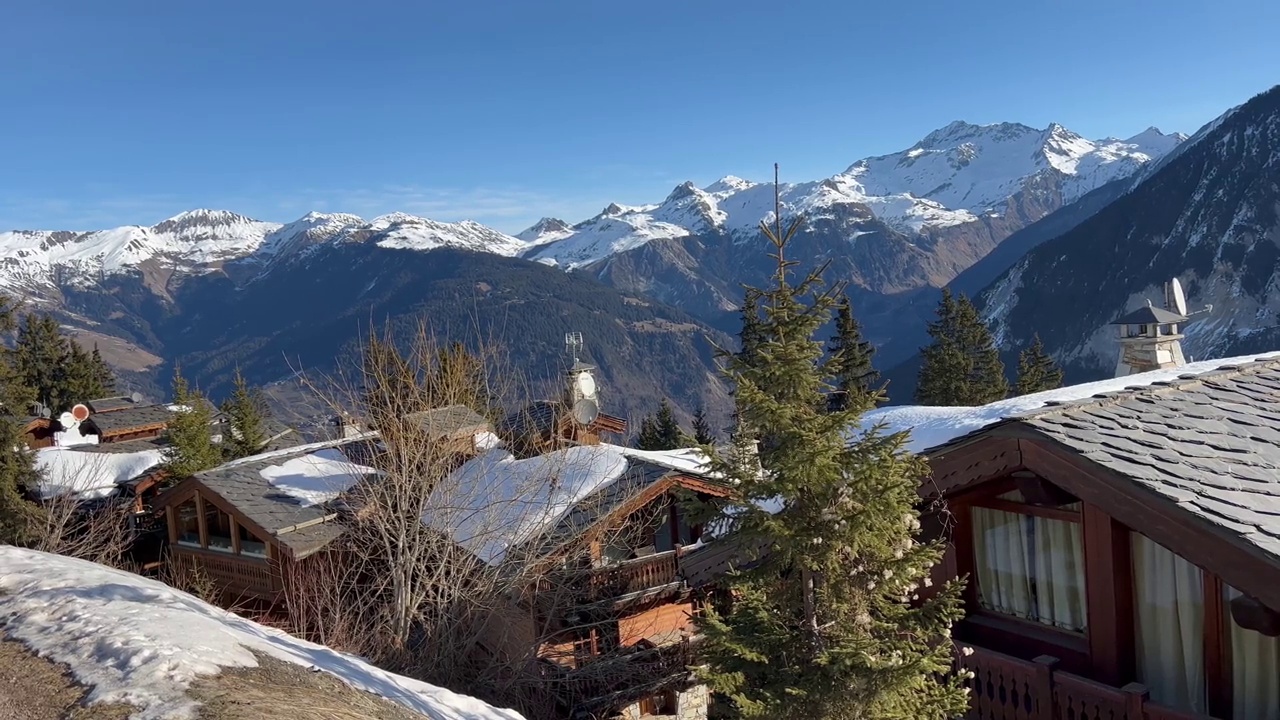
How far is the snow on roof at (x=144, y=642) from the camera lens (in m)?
5.57

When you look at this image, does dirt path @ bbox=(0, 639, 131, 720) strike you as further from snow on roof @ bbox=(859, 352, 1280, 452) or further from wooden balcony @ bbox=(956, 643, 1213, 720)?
wooden balcony @ bbox=(956, 643, 1213, 720)

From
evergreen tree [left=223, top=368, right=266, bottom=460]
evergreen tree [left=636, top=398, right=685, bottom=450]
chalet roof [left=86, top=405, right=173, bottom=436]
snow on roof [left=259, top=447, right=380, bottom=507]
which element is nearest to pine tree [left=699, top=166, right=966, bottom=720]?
snow on roof [left=259, top=447, right=380, bottom=507]

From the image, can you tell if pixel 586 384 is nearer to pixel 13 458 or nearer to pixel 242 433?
pixel 242 433

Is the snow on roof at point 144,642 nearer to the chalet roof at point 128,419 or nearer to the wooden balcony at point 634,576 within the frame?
the wooden balcony at point 634,576

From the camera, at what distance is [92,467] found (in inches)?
1174

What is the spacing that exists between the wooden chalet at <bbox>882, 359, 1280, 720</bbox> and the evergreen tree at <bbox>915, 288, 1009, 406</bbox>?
34.5 metres

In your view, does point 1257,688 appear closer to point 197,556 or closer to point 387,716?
point 387,716

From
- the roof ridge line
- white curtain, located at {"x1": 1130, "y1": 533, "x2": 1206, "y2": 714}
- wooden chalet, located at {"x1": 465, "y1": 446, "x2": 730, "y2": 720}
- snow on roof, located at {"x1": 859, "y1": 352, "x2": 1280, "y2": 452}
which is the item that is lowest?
wooden chalet, located at {"x1": 465, "y1": 446, "x2": 730, "y2": 720}

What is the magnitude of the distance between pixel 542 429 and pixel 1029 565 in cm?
1363

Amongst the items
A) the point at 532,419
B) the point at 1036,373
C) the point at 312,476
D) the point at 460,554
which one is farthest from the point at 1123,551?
the point at 1036,373

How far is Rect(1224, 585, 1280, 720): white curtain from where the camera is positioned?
5.75 m

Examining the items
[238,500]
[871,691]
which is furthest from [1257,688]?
[238,500]

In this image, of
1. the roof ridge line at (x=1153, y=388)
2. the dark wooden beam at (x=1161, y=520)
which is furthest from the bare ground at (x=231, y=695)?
the roof ridge line at (x=1153, y=388)

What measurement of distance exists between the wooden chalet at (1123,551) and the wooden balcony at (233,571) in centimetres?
1567
